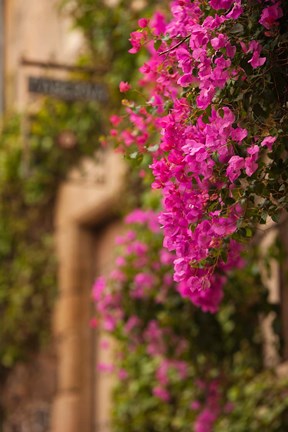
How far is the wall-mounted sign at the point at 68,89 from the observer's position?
816 cm

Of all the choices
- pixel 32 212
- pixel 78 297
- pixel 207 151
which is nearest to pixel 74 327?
pixel 78 297

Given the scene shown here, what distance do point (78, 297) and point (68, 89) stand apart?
1.96m

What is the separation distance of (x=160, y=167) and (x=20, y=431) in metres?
6.40

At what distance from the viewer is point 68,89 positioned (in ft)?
27.2

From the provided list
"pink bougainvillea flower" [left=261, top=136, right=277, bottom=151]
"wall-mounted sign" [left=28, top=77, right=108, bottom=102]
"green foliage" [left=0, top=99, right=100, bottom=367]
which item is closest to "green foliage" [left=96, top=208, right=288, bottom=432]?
"wall-mounted sign" [left=28, top=77, right=108, bottom=102]

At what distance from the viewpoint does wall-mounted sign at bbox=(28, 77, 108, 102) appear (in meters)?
8.16

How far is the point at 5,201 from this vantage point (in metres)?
10.0

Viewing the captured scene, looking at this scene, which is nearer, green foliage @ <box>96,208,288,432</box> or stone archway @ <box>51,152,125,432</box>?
green foliage @ <box>96,208,288,432</box>

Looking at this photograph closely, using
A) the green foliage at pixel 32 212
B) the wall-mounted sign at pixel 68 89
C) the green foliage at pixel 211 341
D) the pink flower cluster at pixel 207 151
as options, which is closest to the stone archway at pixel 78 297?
the green foliage at pixel 32 212

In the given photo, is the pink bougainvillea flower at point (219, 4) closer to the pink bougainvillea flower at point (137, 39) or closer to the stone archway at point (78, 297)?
the pink bougainvillea flower at point (137, 39)

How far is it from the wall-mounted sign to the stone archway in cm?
66

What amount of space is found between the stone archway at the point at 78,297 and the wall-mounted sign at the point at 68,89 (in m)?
0.66

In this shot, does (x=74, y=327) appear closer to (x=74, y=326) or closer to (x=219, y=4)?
(x=74, y=326)

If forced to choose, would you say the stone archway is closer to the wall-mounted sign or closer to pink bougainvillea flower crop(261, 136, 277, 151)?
the wall-mounted sign
